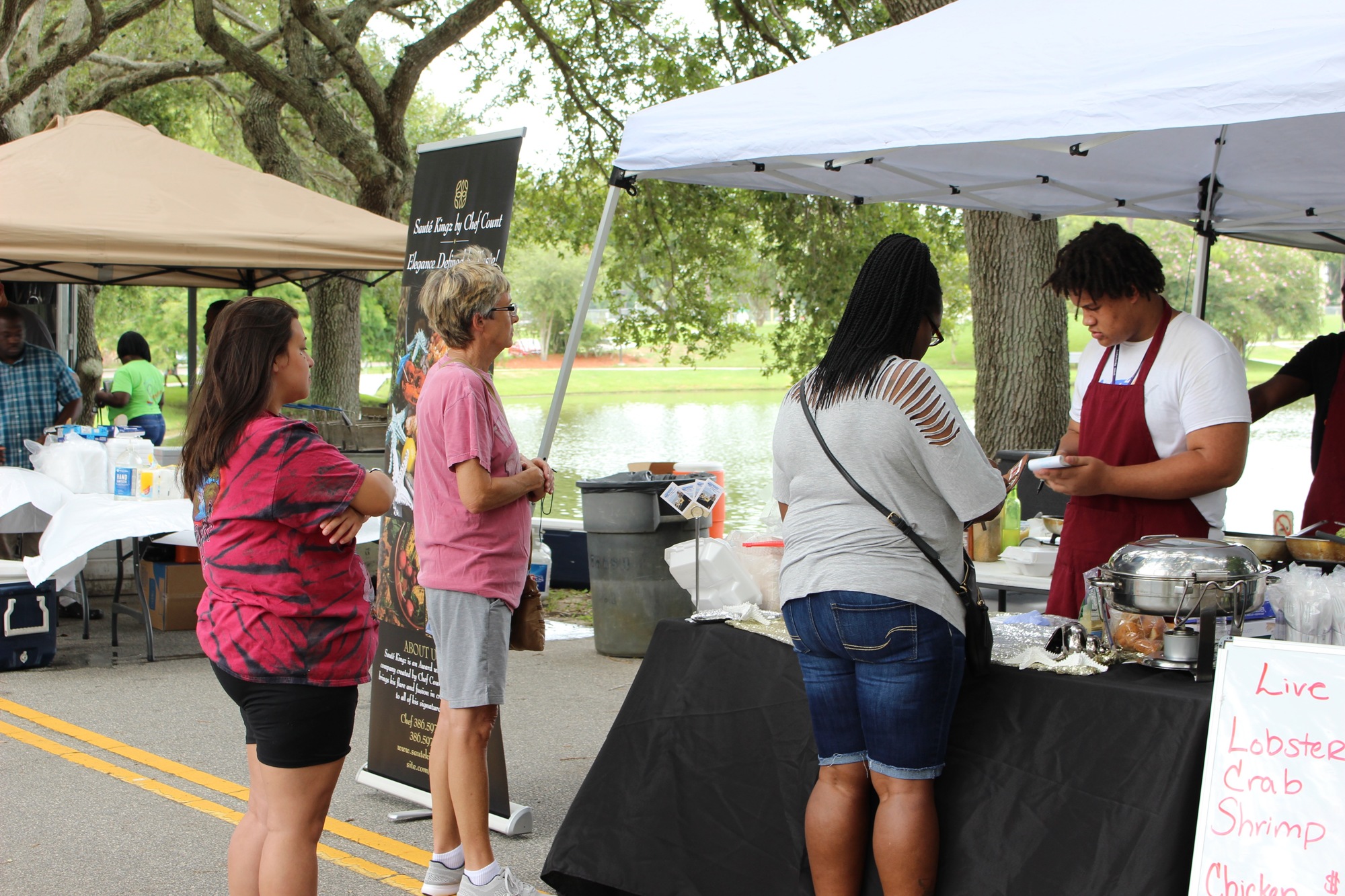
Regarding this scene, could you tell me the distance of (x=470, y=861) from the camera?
312cm

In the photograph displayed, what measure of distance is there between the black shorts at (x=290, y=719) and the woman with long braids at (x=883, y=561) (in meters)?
0.99

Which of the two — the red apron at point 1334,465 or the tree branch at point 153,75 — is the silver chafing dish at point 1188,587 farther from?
the tree branch at point 153,75

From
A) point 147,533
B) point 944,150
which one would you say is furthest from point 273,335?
point 147,533

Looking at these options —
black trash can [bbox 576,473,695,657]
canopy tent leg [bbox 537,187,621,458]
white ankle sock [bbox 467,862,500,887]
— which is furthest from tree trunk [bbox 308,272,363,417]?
white ankle sock [bbox 467,862,500,887]

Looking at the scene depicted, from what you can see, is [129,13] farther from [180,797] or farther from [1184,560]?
[1184,560]

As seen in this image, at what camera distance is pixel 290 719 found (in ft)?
7.94

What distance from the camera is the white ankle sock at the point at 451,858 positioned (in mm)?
3238

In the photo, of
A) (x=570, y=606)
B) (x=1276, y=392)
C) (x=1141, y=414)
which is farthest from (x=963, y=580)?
(x=570, y=606)

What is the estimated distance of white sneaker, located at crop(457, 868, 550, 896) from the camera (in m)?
3.12

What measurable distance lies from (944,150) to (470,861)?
298 centimetres

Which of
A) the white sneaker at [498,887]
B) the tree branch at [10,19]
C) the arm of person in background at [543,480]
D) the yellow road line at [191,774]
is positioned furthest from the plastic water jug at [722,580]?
the tree branch at [10,19]

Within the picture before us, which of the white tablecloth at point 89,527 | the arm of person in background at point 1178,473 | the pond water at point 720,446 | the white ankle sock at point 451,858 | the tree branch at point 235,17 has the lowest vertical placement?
the pond water at point 720,446

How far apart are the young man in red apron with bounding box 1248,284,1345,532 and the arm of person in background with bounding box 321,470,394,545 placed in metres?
2.73

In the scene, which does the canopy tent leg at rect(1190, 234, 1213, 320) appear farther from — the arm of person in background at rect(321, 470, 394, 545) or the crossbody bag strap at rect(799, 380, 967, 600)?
the arm of person in background at rect(321, 470, 394, 545)
